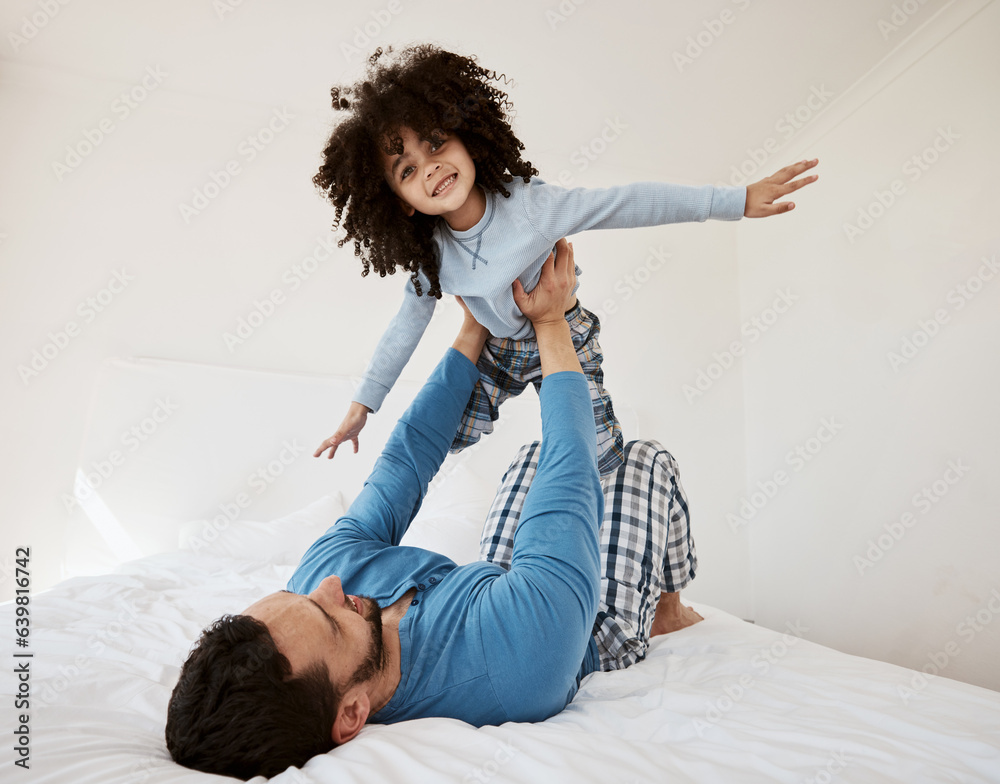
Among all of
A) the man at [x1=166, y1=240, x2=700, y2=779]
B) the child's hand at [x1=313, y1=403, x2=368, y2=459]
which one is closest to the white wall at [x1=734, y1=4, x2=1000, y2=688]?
the man at [x1=166, y1=240, x2=700, y2=779]

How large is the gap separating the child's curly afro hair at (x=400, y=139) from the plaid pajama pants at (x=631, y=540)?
572mm

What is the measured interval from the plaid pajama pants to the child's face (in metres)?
0.64

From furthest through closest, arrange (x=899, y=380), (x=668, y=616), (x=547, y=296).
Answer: (x=899, y=380) → (x=668, y=616) → (x=547, y=296)

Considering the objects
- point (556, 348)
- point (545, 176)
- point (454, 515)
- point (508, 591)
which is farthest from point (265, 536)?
point (545, 176)

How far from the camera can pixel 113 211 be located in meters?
2.89

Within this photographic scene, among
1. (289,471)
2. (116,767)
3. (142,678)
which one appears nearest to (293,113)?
(289,471)

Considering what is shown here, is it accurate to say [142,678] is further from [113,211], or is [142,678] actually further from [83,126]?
[83,126]

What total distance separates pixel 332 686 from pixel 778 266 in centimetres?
323

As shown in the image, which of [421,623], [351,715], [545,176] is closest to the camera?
[351,715]

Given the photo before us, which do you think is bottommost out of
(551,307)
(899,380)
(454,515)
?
(454,515)

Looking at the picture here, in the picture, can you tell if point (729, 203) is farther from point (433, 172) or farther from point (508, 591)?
point (508, 591)

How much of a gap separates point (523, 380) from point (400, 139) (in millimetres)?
597

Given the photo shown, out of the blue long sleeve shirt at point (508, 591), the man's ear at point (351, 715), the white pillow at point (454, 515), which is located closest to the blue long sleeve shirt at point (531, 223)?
the blue long sleeve shirt at point (508, 591)

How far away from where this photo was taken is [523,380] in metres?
1.46
